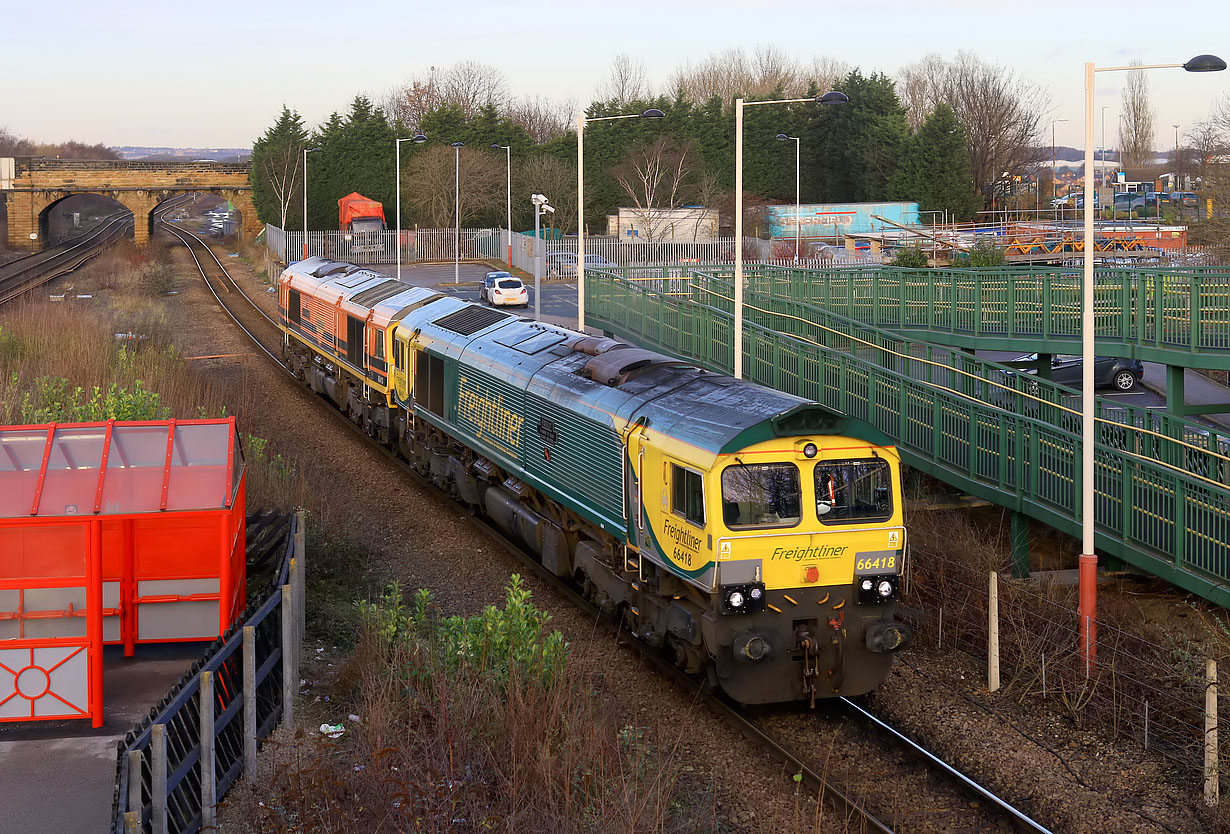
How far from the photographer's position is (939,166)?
65.2 metres

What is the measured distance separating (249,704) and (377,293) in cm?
1465

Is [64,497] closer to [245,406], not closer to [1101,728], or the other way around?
[1101,728]

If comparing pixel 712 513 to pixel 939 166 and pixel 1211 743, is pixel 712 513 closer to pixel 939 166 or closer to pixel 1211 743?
pixel 1211 743

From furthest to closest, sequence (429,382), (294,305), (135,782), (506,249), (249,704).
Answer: (506,249) < (294,305) < (429,382) < (249,704) < (135,782)

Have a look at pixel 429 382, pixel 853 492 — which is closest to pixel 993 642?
pixel 853 492

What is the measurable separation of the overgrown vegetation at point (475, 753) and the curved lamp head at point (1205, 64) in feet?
25.4

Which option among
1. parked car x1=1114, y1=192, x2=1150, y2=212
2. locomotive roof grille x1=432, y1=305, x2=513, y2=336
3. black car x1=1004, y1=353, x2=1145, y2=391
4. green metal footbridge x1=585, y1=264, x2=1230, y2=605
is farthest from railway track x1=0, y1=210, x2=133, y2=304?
parked car x1=1114, y1=192, x2=1150, y2=212

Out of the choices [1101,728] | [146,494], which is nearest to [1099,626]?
[1101,728]

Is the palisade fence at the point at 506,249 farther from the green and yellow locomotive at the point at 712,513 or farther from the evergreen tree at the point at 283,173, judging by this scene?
the green and yellow locomotive at the point at 712,513

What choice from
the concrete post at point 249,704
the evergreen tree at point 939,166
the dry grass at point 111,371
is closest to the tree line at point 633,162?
the evergreen tree at point 939,166

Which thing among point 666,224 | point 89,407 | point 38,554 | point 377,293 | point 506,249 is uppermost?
point 666,224

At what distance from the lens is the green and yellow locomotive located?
10.5m

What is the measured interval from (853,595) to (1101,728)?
8.15 ft

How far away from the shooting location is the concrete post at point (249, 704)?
9.08 m
